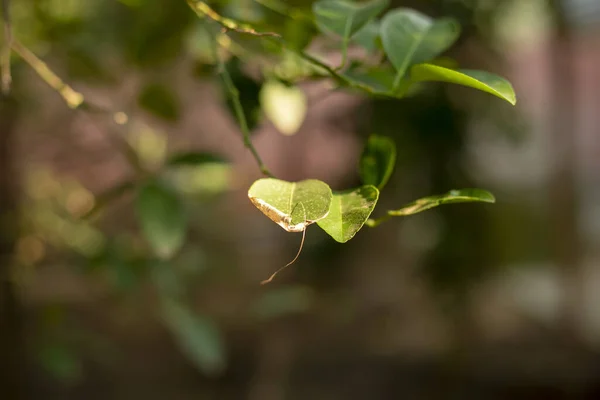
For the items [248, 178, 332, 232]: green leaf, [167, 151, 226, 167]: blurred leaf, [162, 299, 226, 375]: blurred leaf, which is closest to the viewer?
[248, 178, 332, 232]: green leaf

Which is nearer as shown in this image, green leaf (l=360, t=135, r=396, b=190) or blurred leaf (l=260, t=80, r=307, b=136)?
green leaf (l=360, t=135, r=396, b=190)

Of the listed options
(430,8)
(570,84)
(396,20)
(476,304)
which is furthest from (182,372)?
(396,20)

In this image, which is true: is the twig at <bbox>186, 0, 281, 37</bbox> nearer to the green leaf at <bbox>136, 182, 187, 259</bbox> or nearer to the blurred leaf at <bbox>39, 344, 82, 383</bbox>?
the green leaf at <bbox>136, 182, 187, 259</bbox>

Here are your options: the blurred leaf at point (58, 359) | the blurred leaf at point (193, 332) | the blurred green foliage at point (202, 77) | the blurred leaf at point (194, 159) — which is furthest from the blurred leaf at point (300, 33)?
the blurred leaf at point (58, 359)

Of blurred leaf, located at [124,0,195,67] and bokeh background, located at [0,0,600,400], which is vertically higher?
blurred leaf, located at [124,0,195,67]

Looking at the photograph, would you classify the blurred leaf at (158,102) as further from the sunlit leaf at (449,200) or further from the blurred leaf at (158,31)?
the sunlit leaf at (449,200)

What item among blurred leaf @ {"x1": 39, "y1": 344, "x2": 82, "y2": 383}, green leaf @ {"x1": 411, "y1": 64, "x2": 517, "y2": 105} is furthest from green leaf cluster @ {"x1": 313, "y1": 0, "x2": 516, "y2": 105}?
blurred leaf @ {"x1": 39, "y1": 344, "x2": 82, "y2": 383}

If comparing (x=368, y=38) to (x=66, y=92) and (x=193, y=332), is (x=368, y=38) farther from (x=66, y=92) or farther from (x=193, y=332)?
(x=193, y=332)
